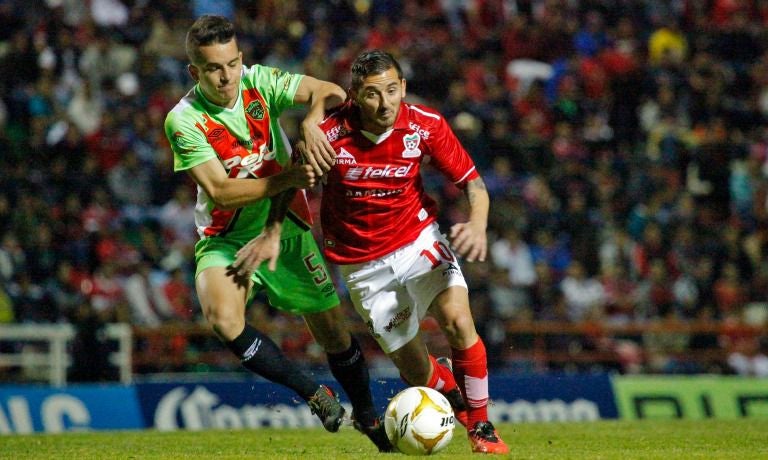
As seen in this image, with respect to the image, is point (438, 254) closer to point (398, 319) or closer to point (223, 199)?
point (398, 319)

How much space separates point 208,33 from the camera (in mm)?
7352

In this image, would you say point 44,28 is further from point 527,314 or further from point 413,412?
point 413,412

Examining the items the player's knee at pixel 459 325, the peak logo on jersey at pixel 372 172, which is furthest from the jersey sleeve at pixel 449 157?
the player's knee at pixel 459 325

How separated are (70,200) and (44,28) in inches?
130

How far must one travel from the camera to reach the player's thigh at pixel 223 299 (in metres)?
7.66

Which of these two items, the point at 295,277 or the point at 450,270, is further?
the point at 295,277

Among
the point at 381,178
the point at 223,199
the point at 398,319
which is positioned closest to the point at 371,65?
the point at 381,178

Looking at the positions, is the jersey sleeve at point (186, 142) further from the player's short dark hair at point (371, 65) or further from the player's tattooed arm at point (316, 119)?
the player's short dark hair at point (371, 65)

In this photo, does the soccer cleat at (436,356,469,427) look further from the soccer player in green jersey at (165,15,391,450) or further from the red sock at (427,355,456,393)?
the soccer player in green jersey at (165,15,391,450)

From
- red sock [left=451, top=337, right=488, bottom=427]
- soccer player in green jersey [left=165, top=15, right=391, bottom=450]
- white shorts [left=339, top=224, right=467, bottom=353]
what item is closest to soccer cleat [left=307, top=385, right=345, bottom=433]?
soccer player in green jersey [left=165, top=15, right=391, bottom=450]

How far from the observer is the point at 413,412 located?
716 cm

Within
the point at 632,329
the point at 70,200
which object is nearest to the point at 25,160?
the point at 70,200

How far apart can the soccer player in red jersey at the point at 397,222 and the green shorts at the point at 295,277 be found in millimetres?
175

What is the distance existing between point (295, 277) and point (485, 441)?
Result: 1667mm
